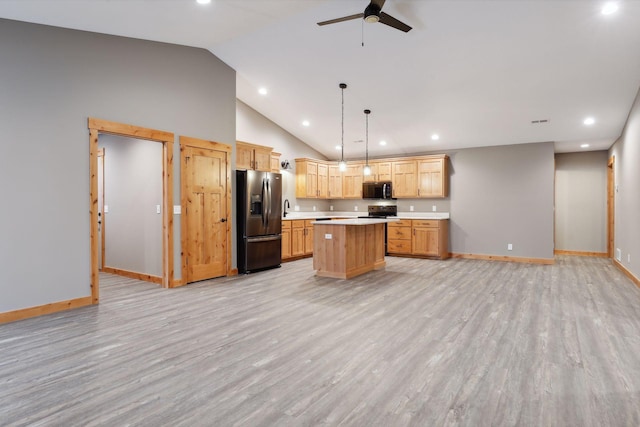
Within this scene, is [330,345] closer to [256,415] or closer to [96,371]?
[256,415]

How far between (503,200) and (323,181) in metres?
4.17

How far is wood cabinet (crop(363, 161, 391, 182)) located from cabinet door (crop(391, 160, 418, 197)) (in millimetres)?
130

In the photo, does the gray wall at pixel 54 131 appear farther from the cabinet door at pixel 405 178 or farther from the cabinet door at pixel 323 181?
the cabinet door at pixel 405 178

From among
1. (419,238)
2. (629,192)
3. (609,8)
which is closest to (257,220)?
(419,238)

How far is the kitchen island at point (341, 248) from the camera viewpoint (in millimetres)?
5508

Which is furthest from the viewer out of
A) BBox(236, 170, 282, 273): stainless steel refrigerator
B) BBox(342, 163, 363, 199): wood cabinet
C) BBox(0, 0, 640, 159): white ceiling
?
BBox(342, 163, 363, 199): wood cabinet

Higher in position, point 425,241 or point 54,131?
point 54,131

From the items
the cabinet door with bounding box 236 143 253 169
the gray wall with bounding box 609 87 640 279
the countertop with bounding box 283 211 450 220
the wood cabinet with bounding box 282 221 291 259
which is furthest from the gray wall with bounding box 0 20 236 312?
the gray wall with bounding box 609 87 640 279

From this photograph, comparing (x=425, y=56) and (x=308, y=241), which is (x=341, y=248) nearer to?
(x=308, y=241)

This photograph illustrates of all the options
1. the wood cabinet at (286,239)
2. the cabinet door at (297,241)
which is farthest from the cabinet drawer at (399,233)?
the wood cabinet at (286,239)

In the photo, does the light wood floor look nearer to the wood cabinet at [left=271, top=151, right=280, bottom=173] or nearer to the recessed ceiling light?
the recessed ceiling light

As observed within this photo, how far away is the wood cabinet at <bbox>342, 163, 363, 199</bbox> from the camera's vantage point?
359 inches

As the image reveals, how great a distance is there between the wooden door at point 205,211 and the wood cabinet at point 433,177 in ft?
15.3

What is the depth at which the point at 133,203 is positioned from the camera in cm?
566
